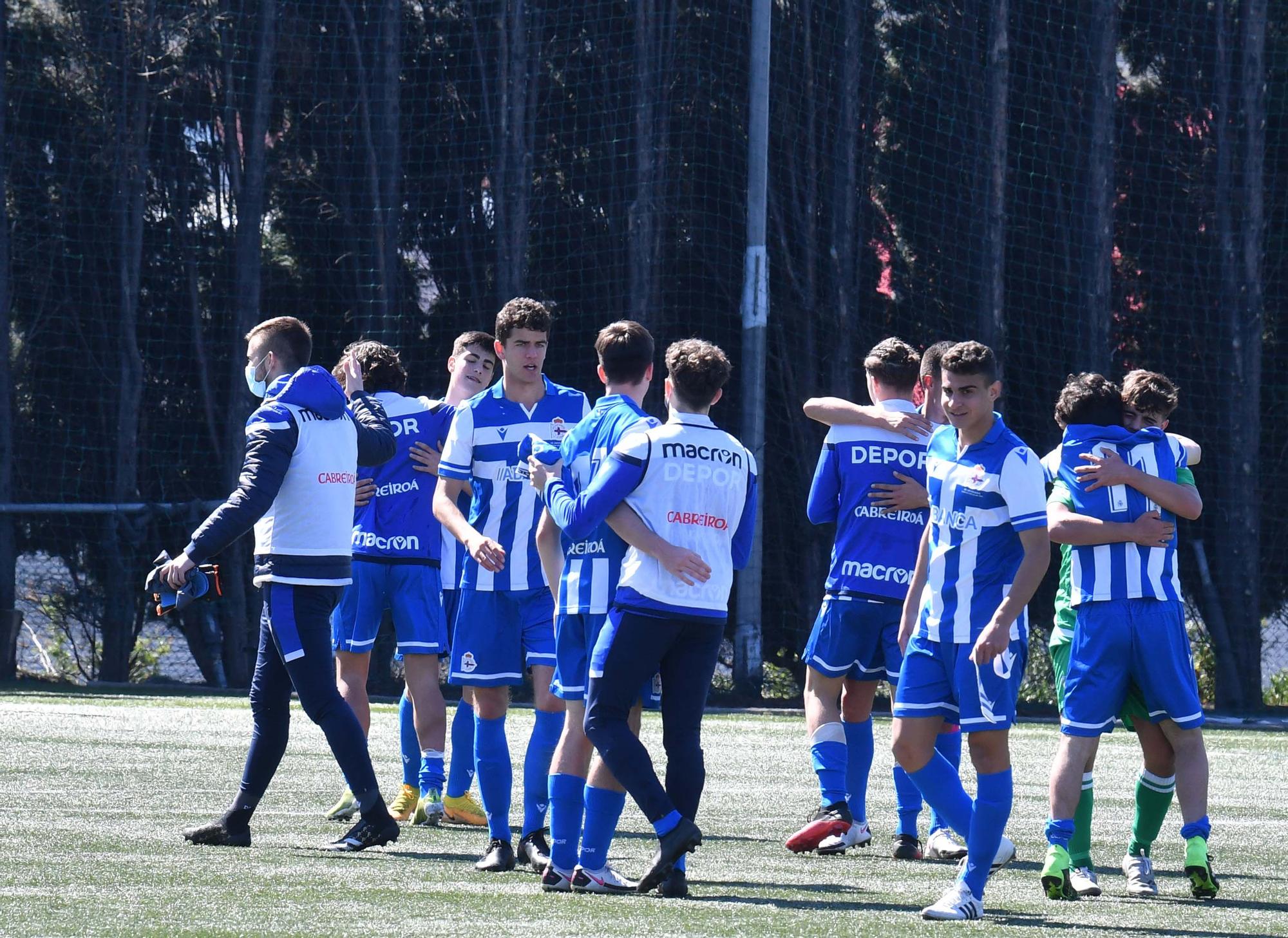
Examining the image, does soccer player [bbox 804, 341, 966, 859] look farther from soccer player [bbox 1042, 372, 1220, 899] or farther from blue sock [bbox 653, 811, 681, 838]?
blue sock [bbox 653, 811, 681, 838]

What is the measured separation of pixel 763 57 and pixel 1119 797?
8955 millimetres

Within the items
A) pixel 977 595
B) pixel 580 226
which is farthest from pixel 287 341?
pixel 580 226

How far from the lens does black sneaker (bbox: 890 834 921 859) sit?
20.7ft

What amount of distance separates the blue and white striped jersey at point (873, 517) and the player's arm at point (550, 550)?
1.41 metres

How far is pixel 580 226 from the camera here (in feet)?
58.2

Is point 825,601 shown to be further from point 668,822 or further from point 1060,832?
point 668,822

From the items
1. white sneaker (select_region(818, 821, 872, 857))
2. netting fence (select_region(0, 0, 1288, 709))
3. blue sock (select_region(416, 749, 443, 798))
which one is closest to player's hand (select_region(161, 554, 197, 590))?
blue sock (select_region(416, 749, 443, 798))

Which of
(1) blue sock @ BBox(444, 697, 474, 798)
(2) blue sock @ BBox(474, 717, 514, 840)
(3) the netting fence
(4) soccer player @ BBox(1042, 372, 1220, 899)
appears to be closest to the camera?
(4) soccer player @ BBox(1042, 372, 1220, 899)

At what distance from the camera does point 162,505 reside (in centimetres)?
1659

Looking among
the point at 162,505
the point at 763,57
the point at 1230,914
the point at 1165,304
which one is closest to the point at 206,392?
the point at 162,505

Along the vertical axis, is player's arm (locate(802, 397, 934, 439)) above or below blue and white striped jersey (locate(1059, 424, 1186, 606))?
above

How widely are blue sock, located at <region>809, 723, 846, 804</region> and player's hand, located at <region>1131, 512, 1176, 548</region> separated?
4.79 feet

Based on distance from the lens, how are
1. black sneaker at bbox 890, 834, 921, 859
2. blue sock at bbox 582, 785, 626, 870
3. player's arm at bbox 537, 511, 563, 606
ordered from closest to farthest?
blue sock at bbox 582, 785, 626, 870 → player's arm at bbox 537, 511, 563, 606 → black sneaker at bbox 890, 834, 921, 859

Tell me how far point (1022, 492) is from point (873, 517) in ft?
5.51
